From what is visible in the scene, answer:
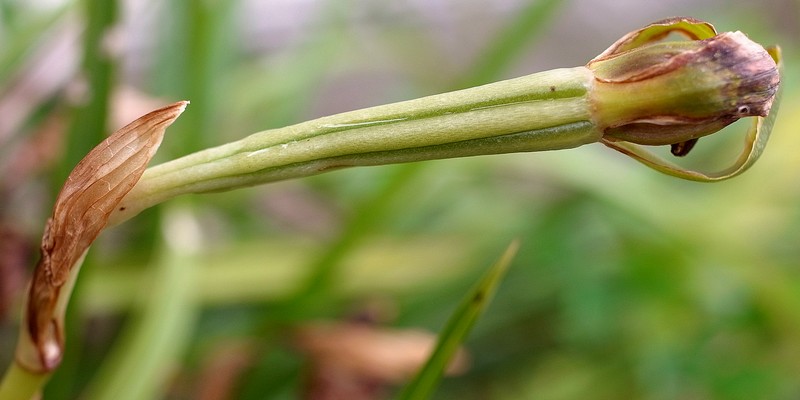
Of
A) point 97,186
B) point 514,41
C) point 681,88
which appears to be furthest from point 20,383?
point 514,41

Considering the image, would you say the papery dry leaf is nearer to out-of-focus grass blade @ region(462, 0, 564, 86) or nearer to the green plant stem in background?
the green plant stem in background

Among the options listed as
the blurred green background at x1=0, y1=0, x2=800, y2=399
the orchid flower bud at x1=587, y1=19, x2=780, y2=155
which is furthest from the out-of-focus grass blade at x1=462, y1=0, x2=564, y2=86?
the orchid flower bud at x1=587, y1=19, x2=780, y2=155

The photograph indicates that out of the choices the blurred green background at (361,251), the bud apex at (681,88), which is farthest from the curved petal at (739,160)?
the blurred green background at (361,251)

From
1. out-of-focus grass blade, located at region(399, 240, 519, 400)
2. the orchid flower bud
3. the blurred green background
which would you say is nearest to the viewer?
the orchid flower bud

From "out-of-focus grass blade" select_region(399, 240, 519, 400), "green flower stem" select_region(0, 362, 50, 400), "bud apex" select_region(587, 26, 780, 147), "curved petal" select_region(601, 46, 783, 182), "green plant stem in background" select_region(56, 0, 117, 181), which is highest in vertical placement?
"green plant stem in background" select_region(56, 0, 117, 181)

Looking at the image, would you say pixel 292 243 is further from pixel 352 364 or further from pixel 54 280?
pixel 54 280

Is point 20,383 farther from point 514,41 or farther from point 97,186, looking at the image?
point 514,41

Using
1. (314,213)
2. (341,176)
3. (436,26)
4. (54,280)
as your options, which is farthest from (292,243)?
(436,26)
